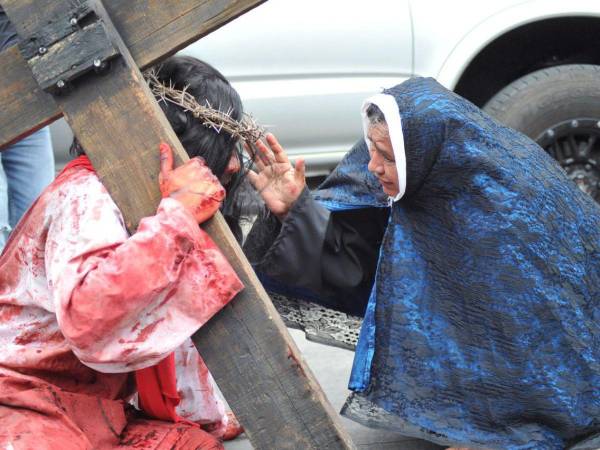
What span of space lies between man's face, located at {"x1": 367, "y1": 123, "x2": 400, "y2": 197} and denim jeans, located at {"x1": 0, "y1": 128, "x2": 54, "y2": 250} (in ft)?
4.74

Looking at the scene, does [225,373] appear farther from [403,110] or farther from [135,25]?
[403,110]

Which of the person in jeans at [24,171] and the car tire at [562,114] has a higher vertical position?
the person in jeans at [24,171]

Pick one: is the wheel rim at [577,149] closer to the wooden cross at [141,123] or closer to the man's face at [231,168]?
the man's face at [231,168]

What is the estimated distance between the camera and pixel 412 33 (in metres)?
4.73

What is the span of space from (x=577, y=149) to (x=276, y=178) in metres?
2.38

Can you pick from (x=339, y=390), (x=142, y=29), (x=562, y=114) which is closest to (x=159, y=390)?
(x=142, y=29)

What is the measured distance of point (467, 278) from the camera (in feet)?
8.47

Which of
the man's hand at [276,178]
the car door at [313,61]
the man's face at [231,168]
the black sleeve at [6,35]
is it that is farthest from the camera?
the car door at [313,61]

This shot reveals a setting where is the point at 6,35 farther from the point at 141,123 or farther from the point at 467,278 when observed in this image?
the point at 467,278

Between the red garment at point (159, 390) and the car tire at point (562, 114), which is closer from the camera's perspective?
the red garment at point (159, 390)

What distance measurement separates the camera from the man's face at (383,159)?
2.57 m

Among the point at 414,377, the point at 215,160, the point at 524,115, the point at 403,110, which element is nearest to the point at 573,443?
the point at 414,377

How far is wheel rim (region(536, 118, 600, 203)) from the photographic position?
4629 mm

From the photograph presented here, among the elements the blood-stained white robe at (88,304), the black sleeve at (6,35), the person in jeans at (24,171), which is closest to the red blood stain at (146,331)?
the blood-stained white robe at (88,304)
